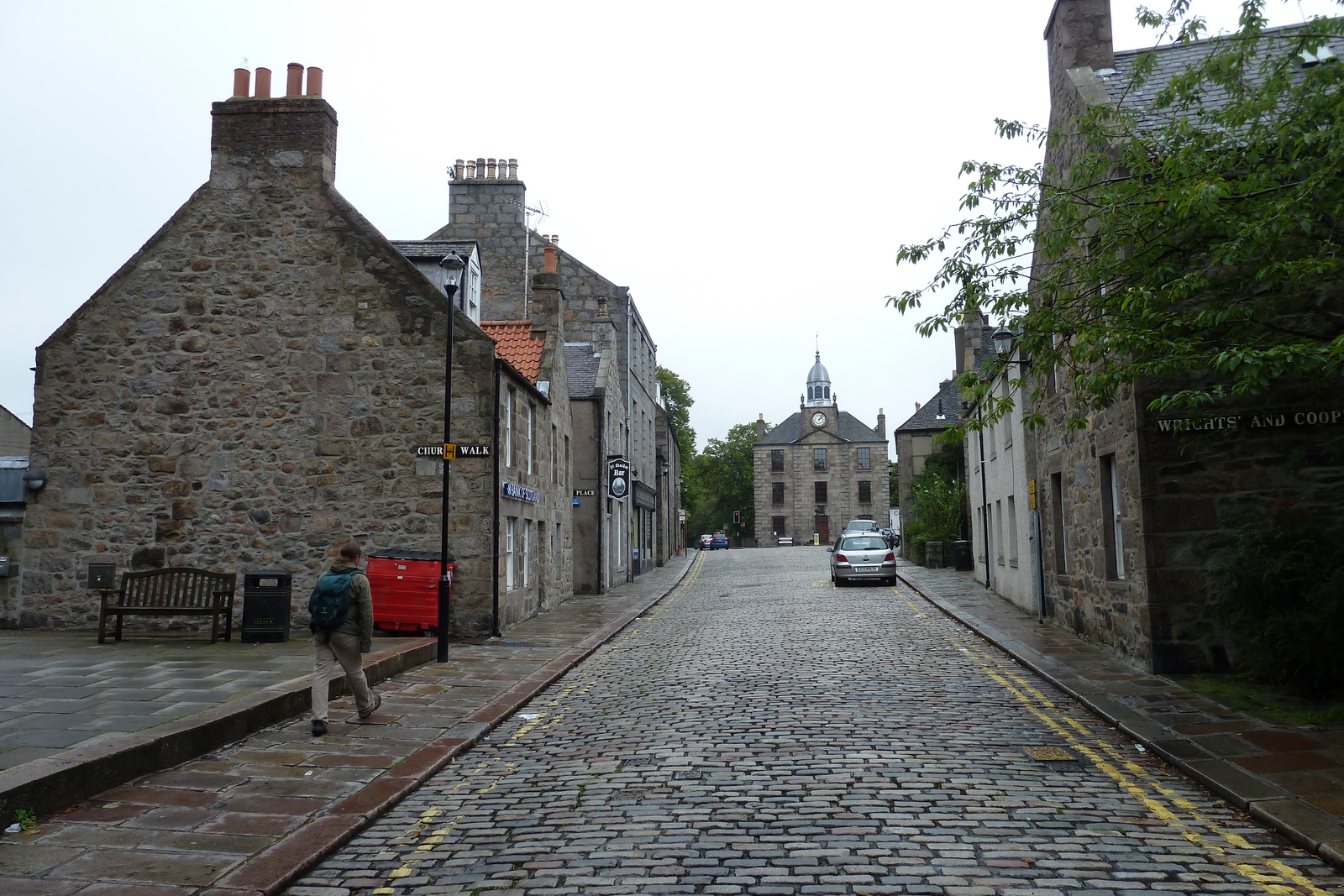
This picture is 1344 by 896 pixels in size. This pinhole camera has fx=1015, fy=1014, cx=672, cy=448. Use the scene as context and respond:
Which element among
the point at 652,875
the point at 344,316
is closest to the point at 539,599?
the point at 344,316

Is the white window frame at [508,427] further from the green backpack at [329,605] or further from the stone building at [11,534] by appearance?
the green backpack at [329,605]

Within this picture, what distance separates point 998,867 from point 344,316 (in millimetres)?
13654

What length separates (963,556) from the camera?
113 ft

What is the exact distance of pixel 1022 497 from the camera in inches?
782

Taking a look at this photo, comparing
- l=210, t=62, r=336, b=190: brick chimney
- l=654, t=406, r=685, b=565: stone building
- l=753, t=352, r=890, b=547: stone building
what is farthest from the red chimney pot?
l=753, t=352, r=890, b=547: stone building

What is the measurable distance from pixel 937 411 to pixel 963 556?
11287 millimetres

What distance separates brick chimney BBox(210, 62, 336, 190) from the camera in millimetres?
16281

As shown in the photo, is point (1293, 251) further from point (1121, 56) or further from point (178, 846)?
point (178, 846)

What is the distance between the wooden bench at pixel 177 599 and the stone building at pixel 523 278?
16.8 metres

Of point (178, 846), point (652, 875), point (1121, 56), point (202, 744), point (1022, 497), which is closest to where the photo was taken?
point (652, 875)

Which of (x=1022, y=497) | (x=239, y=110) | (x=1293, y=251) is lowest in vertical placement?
(x=1022, y=497)

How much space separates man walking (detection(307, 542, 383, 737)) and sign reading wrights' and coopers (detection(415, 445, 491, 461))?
21.8ft

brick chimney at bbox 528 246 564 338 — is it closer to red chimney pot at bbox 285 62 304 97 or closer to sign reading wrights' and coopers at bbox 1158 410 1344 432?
red chimney pot at bbox 285 62 304 97

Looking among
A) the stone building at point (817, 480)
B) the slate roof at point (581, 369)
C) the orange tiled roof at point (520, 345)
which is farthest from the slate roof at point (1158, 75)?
the stone building at point (817, 480)
